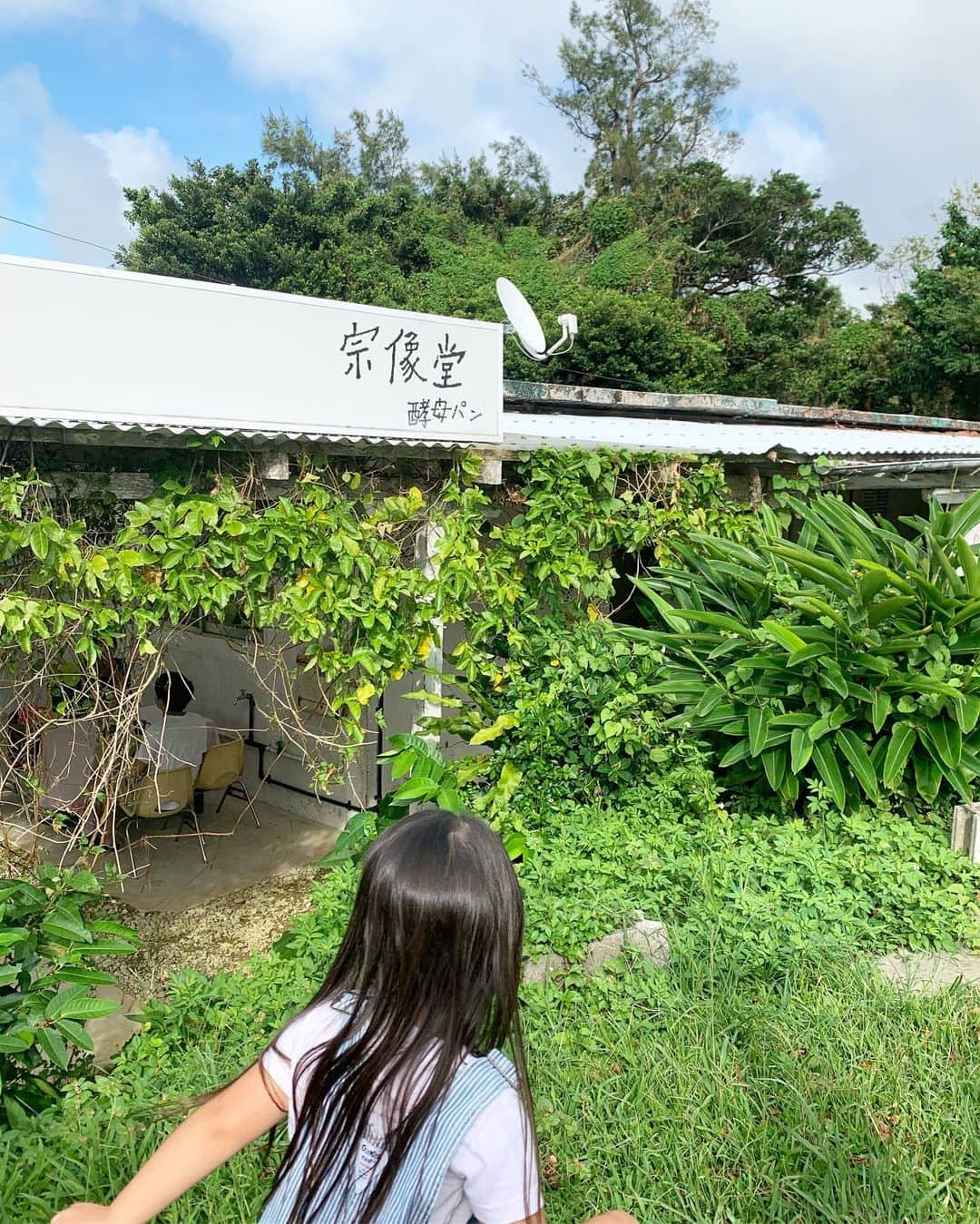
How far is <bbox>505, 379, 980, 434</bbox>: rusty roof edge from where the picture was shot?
8870mm

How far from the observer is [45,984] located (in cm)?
270

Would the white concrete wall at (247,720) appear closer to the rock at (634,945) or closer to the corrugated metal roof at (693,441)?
the corrugated metal roof at (693,441)

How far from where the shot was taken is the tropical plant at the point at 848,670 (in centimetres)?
386

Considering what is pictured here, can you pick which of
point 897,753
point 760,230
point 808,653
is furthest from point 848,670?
point 760,230

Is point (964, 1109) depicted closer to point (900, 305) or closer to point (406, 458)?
point (406, 458)

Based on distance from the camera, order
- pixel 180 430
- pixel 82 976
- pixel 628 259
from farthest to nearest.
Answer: pixel 628 259
pixel 180 430
pixel 82 976

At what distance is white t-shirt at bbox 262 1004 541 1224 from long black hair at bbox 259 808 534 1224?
0.02 meters

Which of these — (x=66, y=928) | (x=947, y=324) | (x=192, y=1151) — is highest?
(x=947, y=324)

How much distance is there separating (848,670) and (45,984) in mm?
3494

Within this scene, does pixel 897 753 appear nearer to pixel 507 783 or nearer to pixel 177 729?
pixel 507 783

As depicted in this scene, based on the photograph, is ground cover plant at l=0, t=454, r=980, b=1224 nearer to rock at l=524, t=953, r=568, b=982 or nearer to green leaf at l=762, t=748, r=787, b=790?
rock at l=524, t=953, r=568, b=982

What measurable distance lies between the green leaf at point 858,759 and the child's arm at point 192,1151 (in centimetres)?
328

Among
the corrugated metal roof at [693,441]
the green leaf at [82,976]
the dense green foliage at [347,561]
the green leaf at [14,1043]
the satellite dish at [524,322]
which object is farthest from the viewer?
the satellite dish at [524,322]

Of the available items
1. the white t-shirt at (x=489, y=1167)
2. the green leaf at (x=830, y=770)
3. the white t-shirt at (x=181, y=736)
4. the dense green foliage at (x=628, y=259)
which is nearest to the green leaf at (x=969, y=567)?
the green leaf at (x=830, y=770)
